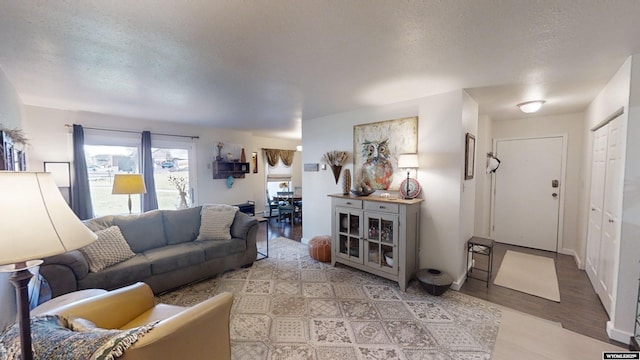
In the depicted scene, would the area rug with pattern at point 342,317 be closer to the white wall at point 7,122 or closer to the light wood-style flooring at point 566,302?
the light wood-style flooring at point 566,302

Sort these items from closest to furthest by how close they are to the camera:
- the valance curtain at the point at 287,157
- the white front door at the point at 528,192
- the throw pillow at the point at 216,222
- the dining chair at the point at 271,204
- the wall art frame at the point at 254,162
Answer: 1. the throw pillow at the point at 216,222
2. the white front door at the point at 528,192
3. the wall art frame at the point at 254,162
4. the dining chair at the point at 271,204
5. the valance curtain at the point at 287,157

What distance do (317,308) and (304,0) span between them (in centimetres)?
254

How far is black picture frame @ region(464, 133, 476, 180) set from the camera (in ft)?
9.91

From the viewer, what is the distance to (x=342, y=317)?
239cm

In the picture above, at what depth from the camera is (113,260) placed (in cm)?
257

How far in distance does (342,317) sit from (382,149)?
7.13ft

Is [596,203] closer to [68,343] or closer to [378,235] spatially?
[378,235]

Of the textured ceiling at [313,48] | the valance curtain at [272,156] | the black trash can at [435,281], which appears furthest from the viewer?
the valance curtain at [272,156]

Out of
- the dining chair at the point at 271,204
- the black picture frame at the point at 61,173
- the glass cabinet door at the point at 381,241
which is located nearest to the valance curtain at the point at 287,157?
Answer: the dining chair at the point at 271,204

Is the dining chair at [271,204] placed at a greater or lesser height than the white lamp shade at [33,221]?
lesser

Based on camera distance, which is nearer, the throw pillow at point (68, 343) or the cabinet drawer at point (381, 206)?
the throw pillow at point (68, 343)

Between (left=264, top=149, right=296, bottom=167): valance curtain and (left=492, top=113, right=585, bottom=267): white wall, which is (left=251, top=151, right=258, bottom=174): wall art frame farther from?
(left=492, top=113, right=585, bottom=267): white wall

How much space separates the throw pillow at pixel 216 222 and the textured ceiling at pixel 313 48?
4.98 ft

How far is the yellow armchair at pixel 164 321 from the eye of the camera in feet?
3.65
